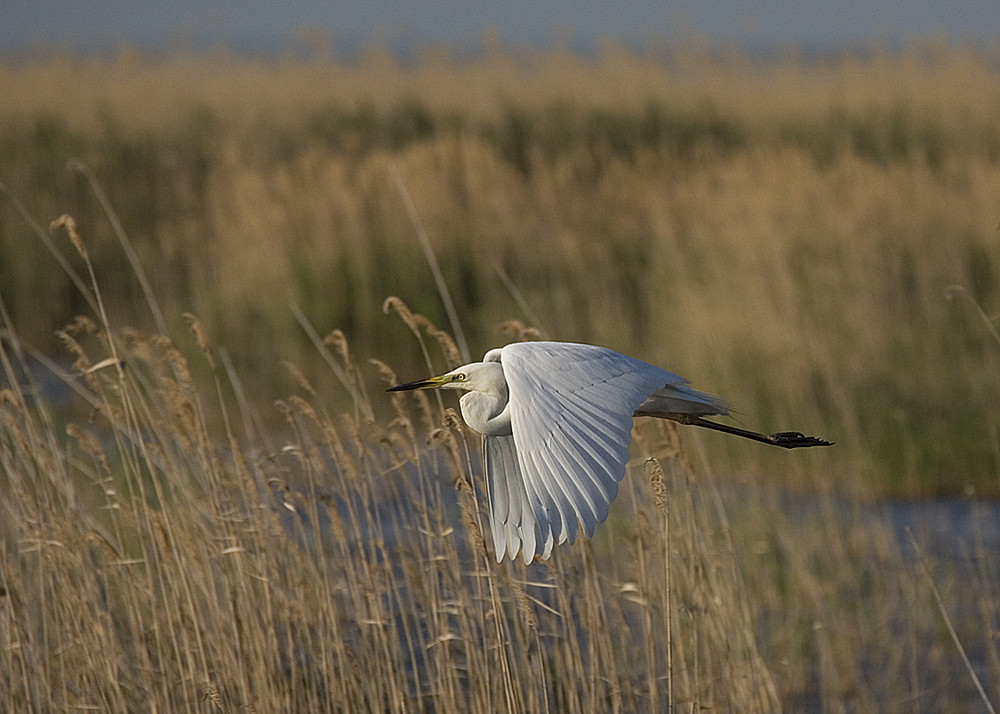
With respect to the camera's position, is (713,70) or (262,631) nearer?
(262,631)

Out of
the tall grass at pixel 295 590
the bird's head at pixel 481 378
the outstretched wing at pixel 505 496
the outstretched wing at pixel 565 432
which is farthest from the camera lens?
the tall grass at pixel 295 590

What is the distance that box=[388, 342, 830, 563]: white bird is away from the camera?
4.22 ft

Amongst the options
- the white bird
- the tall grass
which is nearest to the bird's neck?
the white bird

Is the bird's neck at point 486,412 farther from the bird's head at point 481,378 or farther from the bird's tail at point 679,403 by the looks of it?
the bird's tail at point 679,403

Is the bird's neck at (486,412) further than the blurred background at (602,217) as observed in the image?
No

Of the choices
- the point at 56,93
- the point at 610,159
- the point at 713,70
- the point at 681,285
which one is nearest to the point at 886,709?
the point at 681,285

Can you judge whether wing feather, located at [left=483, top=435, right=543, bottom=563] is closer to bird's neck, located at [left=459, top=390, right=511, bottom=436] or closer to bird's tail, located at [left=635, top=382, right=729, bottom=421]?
bird's neck, located at [left=459, top=390, right=511, bottom=436]

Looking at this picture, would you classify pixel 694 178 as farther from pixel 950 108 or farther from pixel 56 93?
pixel 56 93

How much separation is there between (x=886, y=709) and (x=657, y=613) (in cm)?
89

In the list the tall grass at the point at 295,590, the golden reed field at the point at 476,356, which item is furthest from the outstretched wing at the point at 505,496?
the tall grass at the point at 295,590

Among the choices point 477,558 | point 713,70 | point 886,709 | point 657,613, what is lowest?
point 886,709

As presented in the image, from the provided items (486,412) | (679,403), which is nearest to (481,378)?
(486,412)

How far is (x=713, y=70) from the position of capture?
1007 centimetres

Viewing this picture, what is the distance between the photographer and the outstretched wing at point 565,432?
4.19 ft
